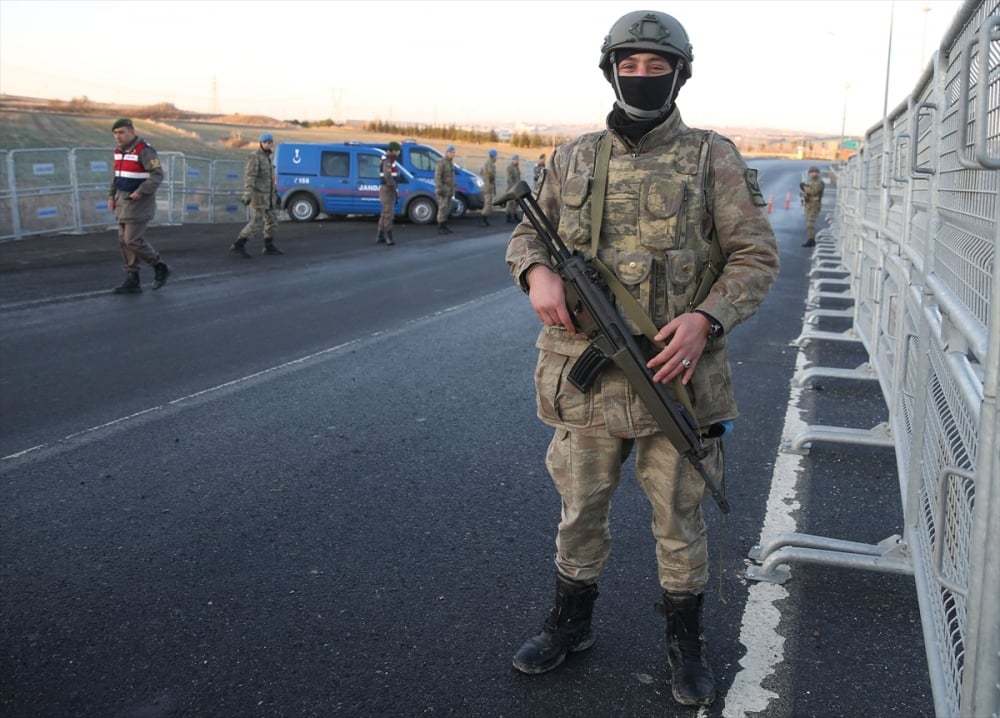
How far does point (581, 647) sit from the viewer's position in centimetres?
311

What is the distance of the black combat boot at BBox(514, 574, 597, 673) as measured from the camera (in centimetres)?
299

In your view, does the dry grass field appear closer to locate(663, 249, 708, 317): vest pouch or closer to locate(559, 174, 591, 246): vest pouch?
locate(559, 174, 591, 246): vest pouch

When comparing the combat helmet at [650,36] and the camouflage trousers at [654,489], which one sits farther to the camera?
the camouflage trousers at [654,489]

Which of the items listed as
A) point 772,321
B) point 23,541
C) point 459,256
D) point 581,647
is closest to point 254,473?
point 23,541

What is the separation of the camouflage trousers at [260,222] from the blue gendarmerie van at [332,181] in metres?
7.58

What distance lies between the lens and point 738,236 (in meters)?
2.74

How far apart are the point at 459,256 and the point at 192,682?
13810mm

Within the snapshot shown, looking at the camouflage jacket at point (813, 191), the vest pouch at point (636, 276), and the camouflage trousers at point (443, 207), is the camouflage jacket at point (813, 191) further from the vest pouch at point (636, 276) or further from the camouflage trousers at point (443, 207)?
the vest pouch at point (636, 276)

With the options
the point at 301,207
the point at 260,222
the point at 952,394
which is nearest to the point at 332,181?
the point at 301,207

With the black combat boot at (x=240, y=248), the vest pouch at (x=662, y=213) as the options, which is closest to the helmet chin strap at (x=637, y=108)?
the vest pouch at (x=662, y=213)

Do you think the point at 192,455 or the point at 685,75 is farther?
the point at 192,455

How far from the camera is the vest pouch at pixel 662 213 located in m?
2.71

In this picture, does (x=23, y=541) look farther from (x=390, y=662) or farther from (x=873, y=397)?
(x=873, y=397)

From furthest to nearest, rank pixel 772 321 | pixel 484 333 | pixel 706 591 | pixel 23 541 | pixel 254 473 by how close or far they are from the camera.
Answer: pixel 772 321 < pixel 484 333 < pixel 254 473 < pixel 23 541 < pixel 706 591
